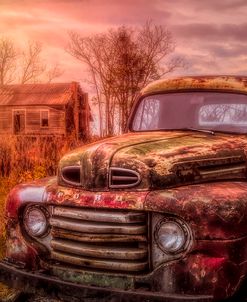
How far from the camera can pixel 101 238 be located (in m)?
3.31

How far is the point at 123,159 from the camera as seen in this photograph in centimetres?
342

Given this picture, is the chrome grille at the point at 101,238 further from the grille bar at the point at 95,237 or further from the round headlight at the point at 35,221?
the round headlight at the point at 35,221

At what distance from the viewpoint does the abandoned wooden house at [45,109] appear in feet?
128

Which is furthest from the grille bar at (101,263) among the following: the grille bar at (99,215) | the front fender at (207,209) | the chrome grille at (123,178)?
the chrome grille at (123,178)

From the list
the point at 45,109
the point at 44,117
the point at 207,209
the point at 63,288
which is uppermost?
the point at 207,209

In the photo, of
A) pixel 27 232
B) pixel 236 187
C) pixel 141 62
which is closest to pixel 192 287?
pixel 236 187

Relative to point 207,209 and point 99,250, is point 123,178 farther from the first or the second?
point 207,209

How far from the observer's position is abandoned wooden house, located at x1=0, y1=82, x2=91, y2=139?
39.0m

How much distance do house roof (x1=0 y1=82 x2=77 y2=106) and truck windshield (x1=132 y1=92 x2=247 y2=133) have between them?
110 ft

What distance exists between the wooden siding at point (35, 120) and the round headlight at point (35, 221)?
3517 cm

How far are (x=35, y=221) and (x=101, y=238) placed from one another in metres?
0.65

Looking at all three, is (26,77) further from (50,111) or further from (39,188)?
(39,188)

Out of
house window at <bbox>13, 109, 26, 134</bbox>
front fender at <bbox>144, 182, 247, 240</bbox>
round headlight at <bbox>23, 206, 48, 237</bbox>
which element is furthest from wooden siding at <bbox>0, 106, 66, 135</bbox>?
front fender at <bbox>144, 182, 247, 240</bbox>

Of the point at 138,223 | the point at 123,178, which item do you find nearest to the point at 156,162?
the point at 123,178
